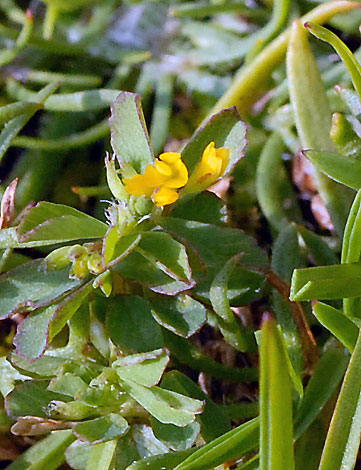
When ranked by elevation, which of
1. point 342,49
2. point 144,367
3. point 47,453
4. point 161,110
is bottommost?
point 47,453

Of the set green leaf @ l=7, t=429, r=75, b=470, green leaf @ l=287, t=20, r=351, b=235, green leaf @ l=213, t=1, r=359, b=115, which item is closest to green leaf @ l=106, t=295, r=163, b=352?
green leaf @ l=7, t=429, r=75, b=470

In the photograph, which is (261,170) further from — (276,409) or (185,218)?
(276,409)

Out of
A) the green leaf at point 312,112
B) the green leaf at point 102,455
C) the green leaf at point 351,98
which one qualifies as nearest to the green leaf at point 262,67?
the green leaf at point 312,112

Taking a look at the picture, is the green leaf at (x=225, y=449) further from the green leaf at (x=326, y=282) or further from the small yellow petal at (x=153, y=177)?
the small yellow petal at (x=153, y=177)

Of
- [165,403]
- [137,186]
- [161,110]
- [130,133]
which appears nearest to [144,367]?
[165,403]

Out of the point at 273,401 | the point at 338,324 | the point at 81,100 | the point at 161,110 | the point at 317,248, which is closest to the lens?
the point at 273,401

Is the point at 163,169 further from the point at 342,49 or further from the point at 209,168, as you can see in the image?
the point at 342,49
